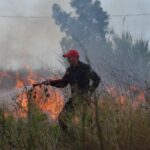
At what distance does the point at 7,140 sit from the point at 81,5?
51129mm

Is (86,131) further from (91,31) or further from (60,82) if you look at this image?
(91,31)

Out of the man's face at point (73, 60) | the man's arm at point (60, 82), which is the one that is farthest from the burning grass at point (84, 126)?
the man's face at point (73, 60)

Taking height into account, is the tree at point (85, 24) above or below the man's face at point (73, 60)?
A: above

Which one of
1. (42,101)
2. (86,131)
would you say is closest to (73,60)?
(42,101)

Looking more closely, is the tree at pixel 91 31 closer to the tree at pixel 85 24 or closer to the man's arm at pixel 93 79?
the tree at pixel 85 24

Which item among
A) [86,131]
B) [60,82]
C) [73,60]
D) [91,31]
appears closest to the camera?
[86,131]

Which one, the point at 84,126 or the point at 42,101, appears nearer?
the point at 84,126

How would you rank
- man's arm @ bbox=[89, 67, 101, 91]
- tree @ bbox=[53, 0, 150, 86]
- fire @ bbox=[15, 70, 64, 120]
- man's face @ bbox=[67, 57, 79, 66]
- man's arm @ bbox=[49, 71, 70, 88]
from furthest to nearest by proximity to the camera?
tree @ bbox=[53, 0, 150, 86] < man's face @ bbox=[67, 57, 79, 66] < man's arm @ bbox=[49, 71, 70, 88] < fire @ bbox=[15, 70, 64, 120] < man's arm @ bbox=[89, 67, 101, 91]

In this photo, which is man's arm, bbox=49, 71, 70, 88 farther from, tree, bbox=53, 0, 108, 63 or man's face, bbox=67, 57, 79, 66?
tree, bbox=53, 0, 108, 63

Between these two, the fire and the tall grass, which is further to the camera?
the fire

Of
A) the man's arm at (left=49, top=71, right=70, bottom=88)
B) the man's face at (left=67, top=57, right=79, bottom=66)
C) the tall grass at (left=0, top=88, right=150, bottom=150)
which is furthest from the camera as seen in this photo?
the man's face at (left=67, top=57, right=79, bottom=66)

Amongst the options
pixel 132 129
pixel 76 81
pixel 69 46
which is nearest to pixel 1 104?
pixel 132 129

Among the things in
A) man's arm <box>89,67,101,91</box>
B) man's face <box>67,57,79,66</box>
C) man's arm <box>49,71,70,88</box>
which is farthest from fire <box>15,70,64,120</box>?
man's face <box>67,57,79,66</box>

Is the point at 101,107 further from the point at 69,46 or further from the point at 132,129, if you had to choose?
the point at 69,46
